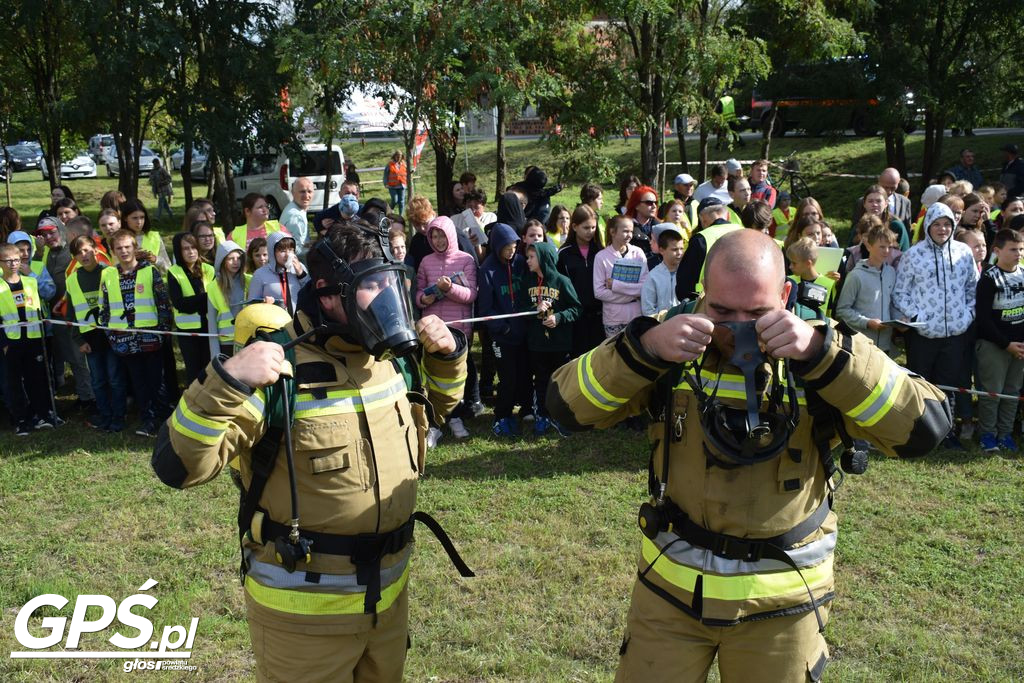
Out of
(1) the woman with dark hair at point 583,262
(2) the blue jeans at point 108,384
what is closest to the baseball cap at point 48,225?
(2) the blue jeans at point 108,384

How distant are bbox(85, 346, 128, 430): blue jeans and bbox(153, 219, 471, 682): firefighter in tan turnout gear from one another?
5.97m

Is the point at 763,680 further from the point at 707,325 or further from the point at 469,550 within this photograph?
the point at 469,550

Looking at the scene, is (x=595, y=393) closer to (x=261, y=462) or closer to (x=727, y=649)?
(x=727, y=649)

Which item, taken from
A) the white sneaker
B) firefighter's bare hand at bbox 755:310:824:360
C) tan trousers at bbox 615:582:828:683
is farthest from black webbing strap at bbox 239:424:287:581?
the white sneaker

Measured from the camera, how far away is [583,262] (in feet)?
28.4

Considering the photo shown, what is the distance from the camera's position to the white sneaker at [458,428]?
26.6ft

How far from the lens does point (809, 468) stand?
305 centimetres

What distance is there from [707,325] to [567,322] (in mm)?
5559

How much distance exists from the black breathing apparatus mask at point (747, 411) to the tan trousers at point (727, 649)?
0.58 m

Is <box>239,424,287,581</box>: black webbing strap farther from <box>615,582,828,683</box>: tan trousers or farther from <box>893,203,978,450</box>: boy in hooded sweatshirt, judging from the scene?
<box>893,203,978,450</box>: boy in hooded sweatshirt

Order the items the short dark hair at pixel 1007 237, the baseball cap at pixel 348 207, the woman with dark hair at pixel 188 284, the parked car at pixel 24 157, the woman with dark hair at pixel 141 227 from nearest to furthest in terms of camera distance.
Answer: the short dark hair at pixel 1007 237 < the woman with dark hair at pixel 188 284 < the baseball cap at pixel 348 207 < the woman with dark hair at pixel 141 227 < the parked car at pixel 24 157

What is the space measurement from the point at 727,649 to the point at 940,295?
18.3ft

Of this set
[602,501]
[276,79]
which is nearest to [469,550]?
[602,501]

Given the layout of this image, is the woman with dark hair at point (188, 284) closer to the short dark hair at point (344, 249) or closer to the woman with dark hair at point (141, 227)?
the woman with dark hair at point (141, 227)
